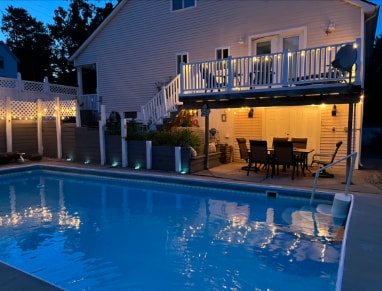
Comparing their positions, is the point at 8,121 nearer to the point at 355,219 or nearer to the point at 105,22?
the point at 105,22

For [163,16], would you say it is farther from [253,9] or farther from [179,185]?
[179,185]

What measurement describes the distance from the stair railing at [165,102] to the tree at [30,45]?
23212 millimetres

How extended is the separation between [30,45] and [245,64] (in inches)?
1116

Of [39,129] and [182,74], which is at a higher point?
[182,74]

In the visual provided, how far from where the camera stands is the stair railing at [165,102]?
10484mm

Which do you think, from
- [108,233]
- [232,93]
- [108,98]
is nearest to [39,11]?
[108,98]

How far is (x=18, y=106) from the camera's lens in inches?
501

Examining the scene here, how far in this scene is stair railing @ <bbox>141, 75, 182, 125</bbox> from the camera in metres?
10.5

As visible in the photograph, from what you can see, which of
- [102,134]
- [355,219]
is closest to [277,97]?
[355,219]

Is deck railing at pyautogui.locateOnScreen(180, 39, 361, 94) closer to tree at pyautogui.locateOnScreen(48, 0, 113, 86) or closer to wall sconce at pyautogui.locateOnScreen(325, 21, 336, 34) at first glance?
wall sconce at pyautogui.locateOnScreen(325, 21, 336, 34)

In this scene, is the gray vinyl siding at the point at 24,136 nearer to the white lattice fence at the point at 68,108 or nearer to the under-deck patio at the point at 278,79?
the white lattice fence at the point at 68,108

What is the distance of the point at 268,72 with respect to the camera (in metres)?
8.55

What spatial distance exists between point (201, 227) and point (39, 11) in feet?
117

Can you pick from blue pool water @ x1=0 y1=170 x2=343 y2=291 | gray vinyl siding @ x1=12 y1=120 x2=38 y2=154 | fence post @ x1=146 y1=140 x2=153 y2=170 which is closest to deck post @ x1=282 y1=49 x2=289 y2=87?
blue pool water @ x1=0 y1=170 x2=343 y2=291
